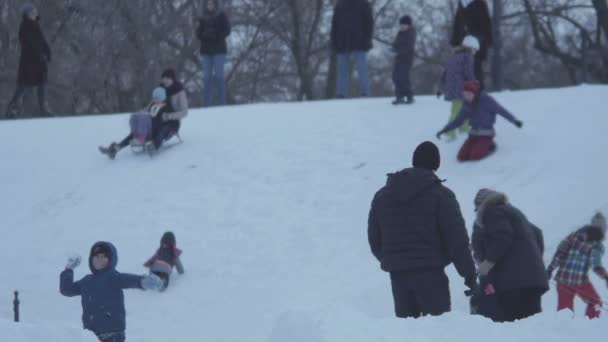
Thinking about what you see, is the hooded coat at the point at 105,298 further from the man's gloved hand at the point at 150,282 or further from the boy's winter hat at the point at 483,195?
the boy's winter hat at the point at 483,195

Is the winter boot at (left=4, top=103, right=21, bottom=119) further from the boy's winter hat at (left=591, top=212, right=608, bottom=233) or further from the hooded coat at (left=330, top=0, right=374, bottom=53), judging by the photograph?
the boy's winter hat at (left=591, top=212, right=608, bottom=233)

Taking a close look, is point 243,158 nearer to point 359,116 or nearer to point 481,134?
point 359,116

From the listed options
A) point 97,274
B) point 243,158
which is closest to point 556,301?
point 97,274

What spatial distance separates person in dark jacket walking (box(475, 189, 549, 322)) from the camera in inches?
295

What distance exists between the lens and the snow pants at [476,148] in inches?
503

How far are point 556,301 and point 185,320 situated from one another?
3383 mm

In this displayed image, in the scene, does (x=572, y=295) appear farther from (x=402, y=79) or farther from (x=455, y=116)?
(x=402, y=79)

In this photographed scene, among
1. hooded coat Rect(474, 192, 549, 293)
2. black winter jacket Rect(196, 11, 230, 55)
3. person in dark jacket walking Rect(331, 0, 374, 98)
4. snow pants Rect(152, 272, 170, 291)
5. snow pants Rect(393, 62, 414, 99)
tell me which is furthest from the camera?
black winter jacket Rect(196, 11, 230, 55)

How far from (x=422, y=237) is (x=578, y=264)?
3.00 metres

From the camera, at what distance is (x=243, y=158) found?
1426 centimetres

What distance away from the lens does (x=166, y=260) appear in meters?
10.9

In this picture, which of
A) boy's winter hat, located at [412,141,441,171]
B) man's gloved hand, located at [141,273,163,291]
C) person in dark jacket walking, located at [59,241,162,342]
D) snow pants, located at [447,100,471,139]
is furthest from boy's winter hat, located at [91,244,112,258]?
snow pants, located at [447,100,471,139]

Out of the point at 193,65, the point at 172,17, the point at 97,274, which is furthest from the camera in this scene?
the point at 193,65

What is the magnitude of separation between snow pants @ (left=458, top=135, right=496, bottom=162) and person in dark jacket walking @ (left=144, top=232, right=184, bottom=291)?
3793mm
